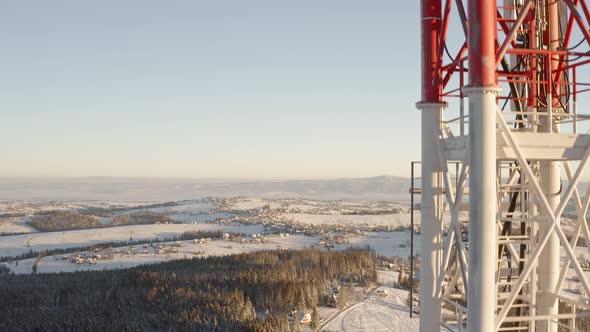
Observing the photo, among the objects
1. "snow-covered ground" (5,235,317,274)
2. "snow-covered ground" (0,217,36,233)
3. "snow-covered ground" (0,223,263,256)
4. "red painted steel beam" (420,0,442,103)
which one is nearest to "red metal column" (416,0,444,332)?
"red painted steel beam" (420,0,442,103)

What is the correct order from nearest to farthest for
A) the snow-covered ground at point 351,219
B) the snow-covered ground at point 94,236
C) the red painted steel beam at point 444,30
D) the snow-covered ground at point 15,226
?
the red painted steel beam at point 444,30 < the snow-covered ground at point 94,236 < the snow-covered ground at point 15,226 < the snow-covered ground at point 351,219

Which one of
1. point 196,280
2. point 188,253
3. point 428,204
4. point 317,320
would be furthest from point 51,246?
point 428,204

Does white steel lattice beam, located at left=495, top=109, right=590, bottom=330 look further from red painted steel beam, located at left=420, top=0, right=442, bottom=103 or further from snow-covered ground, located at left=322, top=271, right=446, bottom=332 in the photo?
snow-covered ground, located at left=322, top=271, right=446, bottom=332

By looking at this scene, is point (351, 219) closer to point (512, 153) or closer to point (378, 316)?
point (378, 316)

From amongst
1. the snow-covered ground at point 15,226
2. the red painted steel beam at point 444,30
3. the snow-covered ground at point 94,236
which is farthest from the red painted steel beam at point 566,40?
the snow-covered ground at point 15,226

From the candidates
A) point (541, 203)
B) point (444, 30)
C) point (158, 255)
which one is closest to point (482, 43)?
point (444, 30)

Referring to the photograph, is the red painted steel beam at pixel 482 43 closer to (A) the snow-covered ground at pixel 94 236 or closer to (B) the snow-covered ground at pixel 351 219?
(A) the snow-covered ground at pixel 94 236
